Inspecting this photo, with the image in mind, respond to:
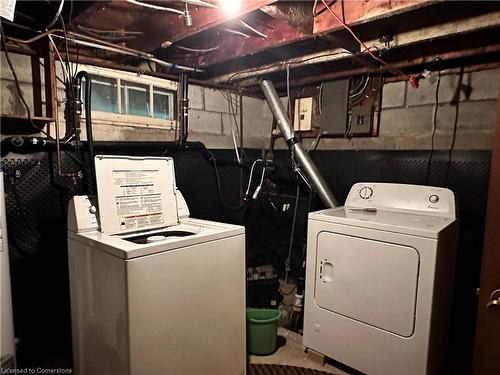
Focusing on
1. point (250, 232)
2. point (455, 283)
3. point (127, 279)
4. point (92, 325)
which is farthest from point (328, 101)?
point (92, 325)

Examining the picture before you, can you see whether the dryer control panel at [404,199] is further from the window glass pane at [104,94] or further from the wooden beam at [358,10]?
the window glass pane at [104,94]

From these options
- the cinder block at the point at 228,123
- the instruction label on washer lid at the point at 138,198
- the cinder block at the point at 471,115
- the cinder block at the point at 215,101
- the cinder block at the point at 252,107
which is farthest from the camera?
the cinder block at the point at 252,107

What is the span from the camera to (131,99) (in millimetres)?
2346

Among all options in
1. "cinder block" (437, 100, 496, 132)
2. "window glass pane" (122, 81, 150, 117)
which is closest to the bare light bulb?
"window glass pane" (122, 81, 150, 117)

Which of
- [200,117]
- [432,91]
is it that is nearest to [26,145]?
[200,117]

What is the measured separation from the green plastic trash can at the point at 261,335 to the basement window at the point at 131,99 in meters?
1.62

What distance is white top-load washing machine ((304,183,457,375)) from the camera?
1646 mm

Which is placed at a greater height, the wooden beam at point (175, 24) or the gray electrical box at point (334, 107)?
the wooden beam at point (175, 24)

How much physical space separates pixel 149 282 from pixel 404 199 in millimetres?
1670

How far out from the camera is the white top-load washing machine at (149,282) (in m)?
1.36

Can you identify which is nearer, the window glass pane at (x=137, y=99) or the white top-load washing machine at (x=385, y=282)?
the white top-load washing machine at (x=385, y=282)

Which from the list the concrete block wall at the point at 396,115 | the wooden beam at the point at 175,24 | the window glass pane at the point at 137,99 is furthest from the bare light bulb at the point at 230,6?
the concrete block wall at the point at 396,115

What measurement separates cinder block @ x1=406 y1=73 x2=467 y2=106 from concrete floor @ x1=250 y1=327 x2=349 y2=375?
1.94 m

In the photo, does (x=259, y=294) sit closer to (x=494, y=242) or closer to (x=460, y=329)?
(x=460, y=329)
